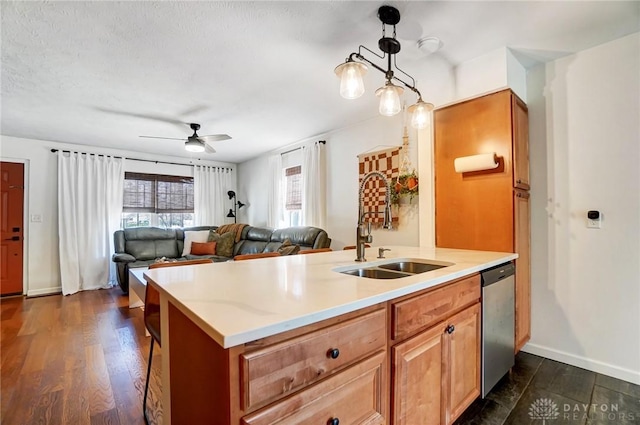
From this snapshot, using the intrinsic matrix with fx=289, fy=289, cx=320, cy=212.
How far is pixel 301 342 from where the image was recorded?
2.66 feet

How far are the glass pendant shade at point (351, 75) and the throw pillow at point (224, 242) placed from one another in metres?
4.21

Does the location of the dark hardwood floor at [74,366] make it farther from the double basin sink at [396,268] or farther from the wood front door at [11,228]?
the double basin sink at [396,268]

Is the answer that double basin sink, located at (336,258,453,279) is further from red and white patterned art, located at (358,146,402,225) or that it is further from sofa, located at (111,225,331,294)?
sofa, located at (111,225,331,294)

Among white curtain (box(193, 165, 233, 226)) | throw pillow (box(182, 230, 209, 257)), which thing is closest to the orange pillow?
throw pillow (box(182, 230, 209, 257))

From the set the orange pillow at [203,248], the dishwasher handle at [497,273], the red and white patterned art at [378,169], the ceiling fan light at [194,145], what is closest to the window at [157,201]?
the orange pillow at [203,248]

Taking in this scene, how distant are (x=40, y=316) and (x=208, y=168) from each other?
→ 3.51 m

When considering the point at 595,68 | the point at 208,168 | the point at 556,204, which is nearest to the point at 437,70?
the point at 595,68

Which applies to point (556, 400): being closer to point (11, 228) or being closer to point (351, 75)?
point (351, 75)

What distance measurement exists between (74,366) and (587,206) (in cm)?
406

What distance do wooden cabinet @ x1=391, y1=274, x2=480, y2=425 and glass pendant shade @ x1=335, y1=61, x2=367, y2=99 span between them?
3.55ft

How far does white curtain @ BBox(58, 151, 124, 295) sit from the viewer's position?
4.50m

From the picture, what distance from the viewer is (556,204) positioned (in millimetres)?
2275

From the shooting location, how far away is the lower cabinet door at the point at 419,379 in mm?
1127

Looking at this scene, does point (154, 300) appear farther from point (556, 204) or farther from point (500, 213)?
point (556, 204)
